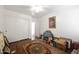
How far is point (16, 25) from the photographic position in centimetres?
144

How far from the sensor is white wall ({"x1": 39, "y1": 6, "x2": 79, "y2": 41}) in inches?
55.5

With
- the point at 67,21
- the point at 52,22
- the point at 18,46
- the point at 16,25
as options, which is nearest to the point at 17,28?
the point at 16,25

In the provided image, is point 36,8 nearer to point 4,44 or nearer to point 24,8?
point 24,8

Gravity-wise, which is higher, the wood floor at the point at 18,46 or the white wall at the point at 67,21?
the white wall at the point at 67,21

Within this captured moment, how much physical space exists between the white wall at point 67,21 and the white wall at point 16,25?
0.25m

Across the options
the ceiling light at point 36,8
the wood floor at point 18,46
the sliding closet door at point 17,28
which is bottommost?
the wood floor at point 18,46

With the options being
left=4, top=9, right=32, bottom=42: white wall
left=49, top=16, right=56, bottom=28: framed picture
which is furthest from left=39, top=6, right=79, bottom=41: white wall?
left=4, top=9, right=32, bottom=42: white wall

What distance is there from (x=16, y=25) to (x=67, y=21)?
733mm

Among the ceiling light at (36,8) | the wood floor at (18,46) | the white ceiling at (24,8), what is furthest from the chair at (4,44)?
the ceiling light at (36,8)

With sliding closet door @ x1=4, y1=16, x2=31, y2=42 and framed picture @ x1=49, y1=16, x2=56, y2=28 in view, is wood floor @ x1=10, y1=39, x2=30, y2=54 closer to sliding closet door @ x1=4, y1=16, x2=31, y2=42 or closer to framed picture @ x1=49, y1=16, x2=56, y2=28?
sliding closet door @ x1=4, y1=16, x2=31, y2=42

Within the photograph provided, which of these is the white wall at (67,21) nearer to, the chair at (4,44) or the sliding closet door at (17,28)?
the sliding closet door at (17,28)

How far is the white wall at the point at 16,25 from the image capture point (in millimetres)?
1415

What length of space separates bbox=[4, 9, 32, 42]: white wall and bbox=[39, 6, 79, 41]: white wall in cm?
25
